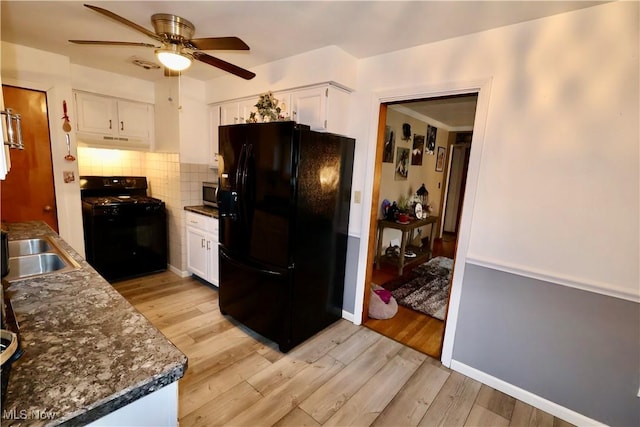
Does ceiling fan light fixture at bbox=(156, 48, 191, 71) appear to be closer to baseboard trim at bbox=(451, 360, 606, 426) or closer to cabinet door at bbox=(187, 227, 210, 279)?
cabinet door at bbox=(187, 227, 210, 279)

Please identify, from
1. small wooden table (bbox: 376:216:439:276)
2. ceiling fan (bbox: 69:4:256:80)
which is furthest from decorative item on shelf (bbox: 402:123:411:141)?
ceiling fan (bbox: 69:4:256:80)

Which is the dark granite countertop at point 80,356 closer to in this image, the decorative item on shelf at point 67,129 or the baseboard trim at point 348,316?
the baseboard trim at point 348,316

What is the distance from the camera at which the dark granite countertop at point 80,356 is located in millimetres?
667

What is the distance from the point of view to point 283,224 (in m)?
2.16

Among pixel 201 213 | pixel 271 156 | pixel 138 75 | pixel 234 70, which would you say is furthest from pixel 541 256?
pixel 138 75

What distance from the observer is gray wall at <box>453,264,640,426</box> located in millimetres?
1624

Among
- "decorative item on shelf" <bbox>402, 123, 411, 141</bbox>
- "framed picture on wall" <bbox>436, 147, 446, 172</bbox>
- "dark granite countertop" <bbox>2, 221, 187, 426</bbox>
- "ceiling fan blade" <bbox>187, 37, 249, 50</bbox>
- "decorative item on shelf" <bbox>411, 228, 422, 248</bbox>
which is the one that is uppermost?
"ceiling fan blade" <bbox>187, 37, 249, 50</bbox>

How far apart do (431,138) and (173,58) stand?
417 centimetres

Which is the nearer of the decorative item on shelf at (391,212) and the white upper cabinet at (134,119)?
the white upper cabinet at (134,119)

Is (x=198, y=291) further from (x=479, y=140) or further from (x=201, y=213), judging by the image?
(x=479, y=140)

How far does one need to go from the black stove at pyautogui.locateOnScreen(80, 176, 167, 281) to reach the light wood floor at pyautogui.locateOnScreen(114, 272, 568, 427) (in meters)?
1.15

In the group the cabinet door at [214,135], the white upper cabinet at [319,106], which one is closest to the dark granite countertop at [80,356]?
the white upper cabinet at [319,106]

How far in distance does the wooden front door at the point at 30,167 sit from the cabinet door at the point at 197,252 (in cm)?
133

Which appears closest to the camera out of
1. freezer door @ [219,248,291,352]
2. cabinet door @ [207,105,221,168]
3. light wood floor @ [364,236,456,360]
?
freezer door @ [219,248,291,352]
